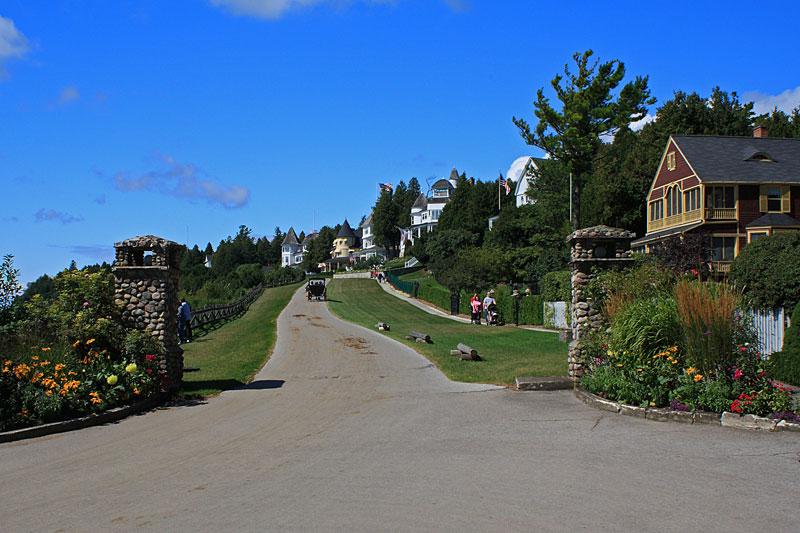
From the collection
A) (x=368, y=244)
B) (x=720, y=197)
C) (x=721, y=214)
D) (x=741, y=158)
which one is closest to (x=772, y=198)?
(x=720, y=197)

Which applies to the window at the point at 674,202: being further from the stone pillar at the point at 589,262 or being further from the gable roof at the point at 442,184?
the gable roof at the point at 442,184

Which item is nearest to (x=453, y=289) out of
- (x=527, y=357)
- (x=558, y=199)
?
(x=558, y=199)

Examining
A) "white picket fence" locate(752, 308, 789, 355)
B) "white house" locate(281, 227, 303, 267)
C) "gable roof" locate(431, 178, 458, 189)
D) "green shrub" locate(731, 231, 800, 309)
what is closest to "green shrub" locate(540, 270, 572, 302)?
"green shrub" locate(731, 231, 800, 309)

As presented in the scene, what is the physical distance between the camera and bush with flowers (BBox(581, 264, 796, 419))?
9523 mm

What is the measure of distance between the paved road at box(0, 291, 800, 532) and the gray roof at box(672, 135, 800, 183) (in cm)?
3466

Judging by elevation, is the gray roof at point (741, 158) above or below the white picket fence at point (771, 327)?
above

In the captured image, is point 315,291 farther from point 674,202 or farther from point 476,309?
point 674,202

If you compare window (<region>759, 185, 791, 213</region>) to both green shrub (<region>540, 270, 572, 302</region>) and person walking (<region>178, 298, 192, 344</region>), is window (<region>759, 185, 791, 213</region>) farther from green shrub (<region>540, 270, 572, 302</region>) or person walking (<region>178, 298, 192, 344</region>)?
person walking (<region>178, 298, 192, 344</region>)

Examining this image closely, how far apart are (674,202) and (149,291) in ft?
132

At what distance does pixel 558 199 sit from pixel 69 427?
59.6 m

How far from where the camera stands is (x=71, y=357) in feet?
37.2

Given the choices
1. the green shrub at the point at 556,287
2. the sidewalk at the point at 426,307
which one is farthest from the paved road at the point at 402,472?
the green shrub at the point at 556,287

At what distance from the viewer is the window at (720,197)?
40.3m

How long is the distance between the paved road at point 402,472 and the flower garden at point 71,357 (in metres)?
0.71
